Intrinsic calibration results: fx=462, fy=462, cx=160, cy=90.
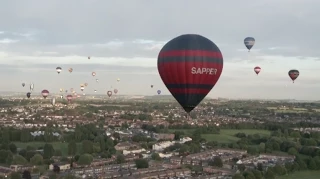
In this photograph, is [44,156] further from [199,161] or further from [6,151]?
[199,161]

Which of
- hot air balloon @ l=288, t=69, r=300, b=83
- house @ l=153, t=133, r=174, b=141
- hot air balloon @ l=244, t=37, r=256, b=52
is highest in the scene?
hot air balloon @ l=244, t=37, r=256, b=52

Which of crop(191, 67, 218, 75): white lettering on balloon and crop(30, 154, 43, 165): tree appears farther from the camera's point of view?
crop(30, 154, 43, 165): tree

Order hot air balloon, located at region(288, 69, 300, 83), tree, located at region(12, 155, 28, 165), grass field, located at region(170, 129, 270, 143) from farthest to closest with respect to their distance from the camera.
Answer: grass field, located at region(170, 129, 270, 143) → hot air balloon, located at region(288, 69, 300, 83) → tree, located at region(12, 155, 28, 165)

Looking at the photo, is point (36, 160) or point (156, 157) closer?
point (36, 160)

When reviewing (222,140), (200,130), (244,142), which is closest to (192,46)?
(244,142)

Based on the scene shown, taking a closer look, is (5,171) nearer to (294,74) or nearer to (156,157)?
(156,157)

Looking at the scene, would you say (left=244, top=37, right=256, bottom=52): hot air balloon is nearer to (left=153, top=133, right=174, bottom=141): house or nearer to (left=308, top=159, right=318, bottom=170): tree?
(left=308, top=159, right=318, bottom=170): tree

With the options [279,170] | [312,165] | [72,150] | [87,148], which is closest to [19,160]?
[72,150]

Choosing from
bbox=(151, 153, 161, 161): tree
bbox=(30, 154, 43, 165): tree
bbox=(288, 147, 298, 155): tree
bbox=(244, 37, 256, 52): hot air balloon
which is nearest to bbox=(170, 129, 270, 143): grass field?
bbox=(288, 147, 298, 155): tree

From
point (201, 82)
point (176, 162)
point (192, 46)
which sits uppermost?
point (192, 46)
